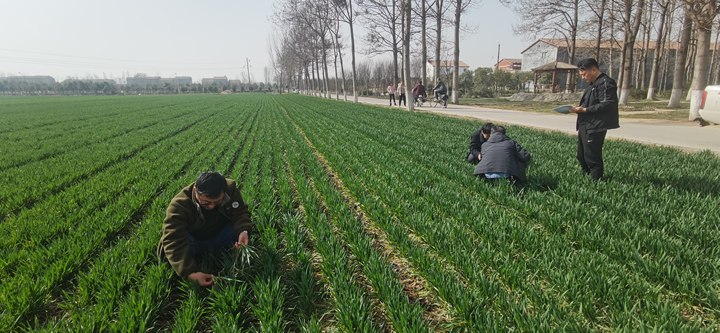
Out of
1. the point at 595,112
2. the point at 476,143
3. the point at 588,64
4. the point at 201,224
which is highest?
the point at 588,64

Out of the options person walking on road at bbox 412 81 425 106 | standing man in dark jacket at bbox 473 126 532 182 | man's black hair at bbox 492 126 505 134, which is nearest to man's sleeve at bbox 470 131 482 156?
man's black hair at bbox 492 126 505 134

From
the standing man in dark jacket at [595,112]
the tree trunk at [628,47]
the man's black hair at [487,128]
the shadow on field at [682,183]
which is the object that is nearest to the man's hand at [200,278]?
the man's black hair at [487,128]

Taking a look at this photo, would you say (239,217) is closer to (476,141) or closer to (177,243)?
(177,243)

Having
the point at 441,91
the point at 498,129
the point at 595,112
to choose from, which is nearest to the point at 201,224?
the point at 498,129

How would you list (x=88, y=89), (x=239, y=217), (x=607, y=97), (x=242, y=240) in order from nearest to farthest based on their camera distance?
(x=242, y=240), (x=239, y=217), (x=607, y=97), (x=88, y=89)

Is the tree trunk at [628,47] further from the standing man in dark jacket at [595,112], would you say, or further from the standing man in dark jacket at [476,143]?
the standing man in dark jacket at [595,112]

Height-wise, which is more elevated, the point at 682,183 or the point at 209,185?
the point at 209,185

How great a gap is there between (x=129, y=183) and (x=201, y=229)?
408 cm

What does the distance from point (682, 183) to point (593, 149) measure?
1284mm

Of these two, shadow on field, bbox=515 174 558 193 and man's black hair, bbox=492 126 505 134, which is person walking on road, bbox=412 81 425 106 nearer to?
man's black hair, bbox=492 126 505 134

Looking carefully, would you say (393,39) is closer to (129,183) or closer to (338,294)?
(129,183)

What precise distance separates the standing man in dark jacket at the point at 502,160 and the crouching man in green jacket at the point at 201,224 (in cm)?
360

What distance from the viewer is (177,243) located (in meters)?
3.04

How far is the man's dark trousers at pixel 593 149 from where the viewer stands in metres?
5.26
